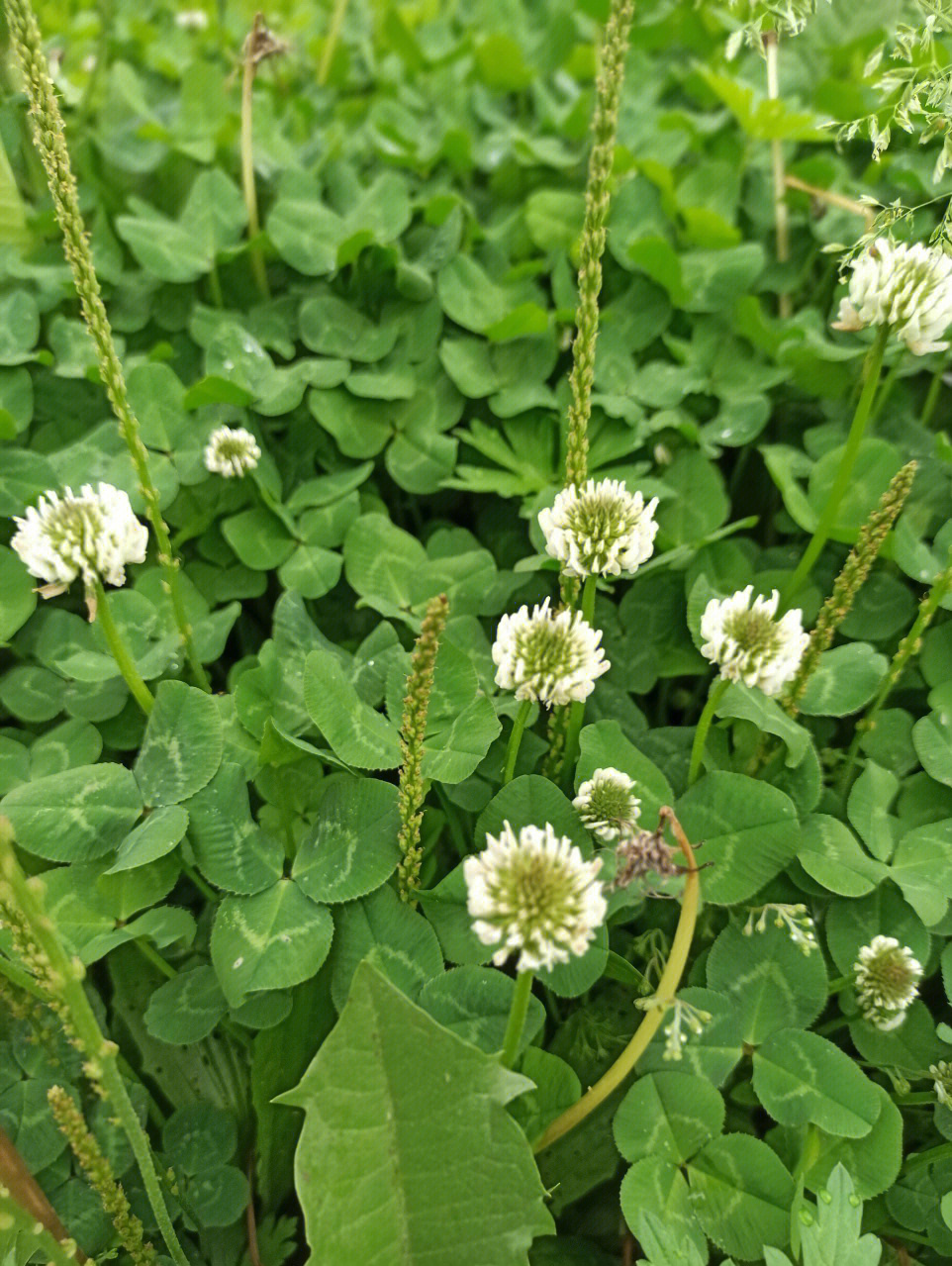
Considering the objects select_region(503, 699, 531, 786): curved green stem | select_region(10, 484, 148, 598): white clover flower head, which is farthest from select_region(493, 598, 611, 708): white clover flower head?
select_region(10, 484, 148, 598): white clover flower head

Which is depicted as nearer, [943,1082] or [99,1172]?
Result: [99,1172]

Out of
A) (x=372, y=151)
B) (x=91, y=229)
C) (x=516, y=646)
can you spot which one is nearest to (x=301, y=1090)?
(x=516, y=646)

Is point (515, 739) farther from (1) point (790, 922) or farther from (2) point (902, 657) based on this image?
(2) point (902, 657)

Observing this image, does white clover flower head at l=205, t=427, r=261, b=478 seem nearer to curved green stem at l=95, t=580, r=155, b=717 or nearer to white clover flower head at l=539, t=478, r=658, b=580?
curved green stem at l=95, t=580, r=155, b=717

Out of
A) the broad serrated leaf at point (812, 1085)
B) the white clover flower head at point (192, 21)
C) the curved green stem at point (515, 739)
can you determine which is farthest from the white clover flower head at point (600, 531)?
the white clover flower head at point (192, 21)

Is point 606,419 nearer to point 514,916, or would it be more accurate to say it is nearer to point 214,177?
point 214,177

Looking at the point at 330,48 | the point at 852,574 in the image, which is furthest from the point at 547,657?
the point at 330,48
